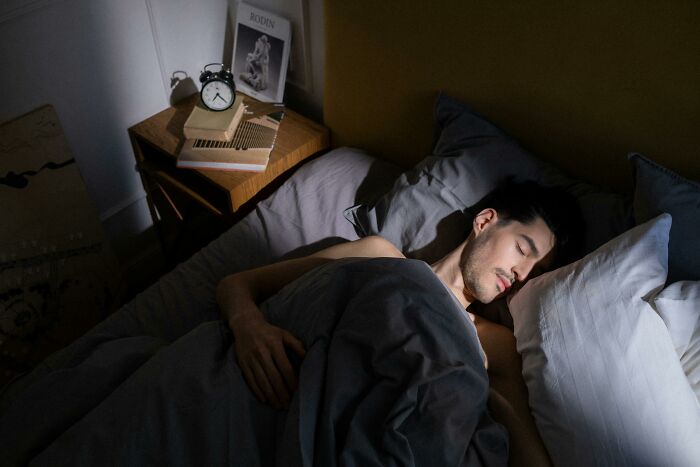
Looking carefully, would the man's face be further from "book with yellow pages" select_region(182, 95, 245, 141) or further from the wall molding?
the wall molding

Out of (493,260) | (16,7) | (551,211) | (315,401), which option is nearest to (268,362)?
(315,401)

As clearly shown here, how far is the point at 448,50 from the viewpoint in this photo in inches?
50.7

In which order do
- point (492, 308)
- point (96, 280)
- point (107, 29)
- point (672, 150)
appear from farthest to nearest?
1. point (96, 280)
2. point (107, 29)
3. point (492, 308)
4. point (672, 150)

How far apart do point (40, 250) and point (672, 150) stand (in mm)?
1653

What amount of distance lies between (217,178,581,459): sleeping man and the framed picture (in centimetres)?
78

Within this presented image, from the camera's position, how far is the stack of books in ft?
5.11

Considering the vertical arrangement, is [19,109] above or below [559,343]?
above

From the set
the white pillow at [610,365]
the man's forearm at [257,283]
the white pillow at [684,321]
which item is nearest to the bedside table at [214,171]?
the man's forearm at [257,283]

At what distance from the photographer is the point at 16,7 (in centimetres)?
132

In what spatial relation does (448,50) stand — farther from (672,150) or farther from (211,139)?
(211,139)

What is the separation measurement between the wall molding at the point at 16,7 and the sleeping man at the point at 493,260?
860mm

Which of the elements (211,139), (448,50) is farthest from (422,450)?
(211,139)

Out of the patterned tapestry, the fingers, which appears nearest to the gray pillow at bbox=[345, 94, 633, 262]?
the fingers

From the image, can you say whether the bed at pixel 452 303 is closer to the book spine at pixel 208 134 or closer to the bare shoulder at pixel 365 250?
the bare shoulder at pixel 365 250
